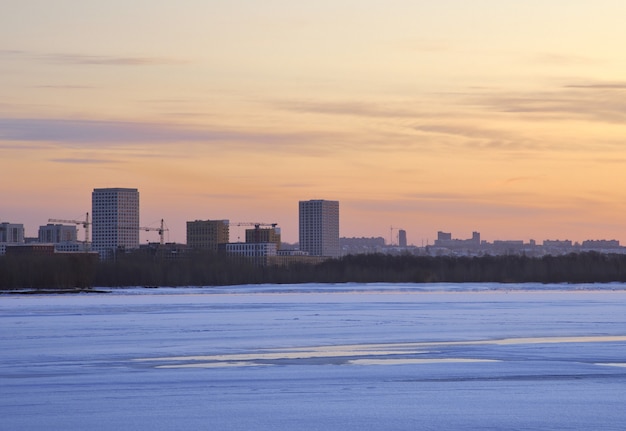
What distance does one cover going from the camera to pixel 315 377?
15.4m

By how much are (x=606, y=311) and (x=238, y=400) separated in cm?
2502

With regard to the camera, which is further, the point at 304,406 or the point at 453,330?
the point at 453,330

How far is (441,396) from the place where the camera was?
1346cm

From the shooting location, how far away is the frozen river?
38.4ft

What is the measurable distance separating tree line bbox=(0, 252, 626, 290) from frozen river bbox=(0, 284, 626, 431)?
2402 inches

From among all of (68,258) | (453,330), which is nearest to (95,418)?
(453,330)

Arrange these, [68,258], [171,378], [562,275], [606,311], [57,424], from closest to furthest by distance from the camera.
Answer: [57,424], [171,378], [606,311], [68,258], [562,275]

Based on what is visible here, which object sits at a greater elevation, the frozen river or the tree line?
the tree line

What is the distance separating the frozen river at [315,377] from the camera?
11695mm

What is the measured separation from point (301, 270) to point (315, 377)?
303 feet

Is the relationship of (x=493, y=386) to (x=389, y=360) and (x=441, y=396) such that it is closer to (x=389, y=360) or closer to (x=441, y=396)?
(x=441, y=396)

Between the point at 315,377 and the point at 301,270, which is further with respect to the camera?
the point at 301,270

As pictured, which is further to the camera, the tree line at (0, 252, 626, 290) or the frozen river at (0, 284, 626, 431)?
the tree line at (0, 252, 626, 290)

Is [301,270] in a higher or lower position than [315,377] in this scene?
higher
